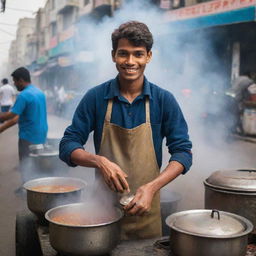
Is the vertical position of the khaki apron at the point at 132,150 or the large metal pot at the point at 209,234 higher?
the khaki apron at the point at 132,150

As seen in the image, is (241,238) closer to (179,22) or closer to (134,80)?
(134,80)

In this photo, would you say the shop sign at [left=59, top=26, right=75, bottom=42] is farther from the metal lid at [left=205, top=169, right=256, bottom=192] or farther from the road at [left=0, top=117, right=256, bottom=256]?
the metal lid at [left=205, top=169, right=256, bottom=192]

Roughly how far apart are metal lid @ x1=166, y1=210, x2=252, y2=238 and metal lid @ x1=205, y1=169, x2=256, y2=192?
386 millimetres

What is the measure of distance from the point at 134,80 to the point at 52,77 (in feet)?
127

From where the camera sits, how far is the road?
4.86 metres

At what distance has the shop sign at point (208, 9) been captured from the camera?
1022 centimetres

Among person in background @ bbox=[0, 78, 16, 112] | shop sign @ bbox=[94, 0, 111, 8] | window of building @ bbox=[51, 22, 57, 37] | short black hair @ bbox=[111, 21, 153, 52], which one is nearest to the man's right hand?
short black hair @ bbox=[111, 21, 153, 52]

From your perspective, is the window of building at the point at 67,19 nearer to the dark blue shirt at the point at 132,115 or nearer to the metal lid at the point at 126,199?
the dark blue shirt at the point at 132,115

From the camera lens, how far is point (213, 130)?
35.8ft

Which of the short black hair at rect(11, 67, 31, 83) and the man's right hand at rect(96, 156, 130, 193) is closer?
the man's right hand at rect(96, 156, 130, 193)

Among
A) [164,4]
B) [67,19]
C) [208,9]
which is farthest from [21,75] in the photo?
[67,19]

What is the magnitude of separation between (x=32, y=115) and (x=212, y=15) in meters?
7.64

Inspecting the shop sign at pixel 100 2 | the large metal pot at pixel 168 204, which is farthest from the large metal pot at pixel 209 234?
the shop sign at pixel 100 2

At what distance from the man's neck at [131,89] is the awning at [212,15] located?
8.29 m
